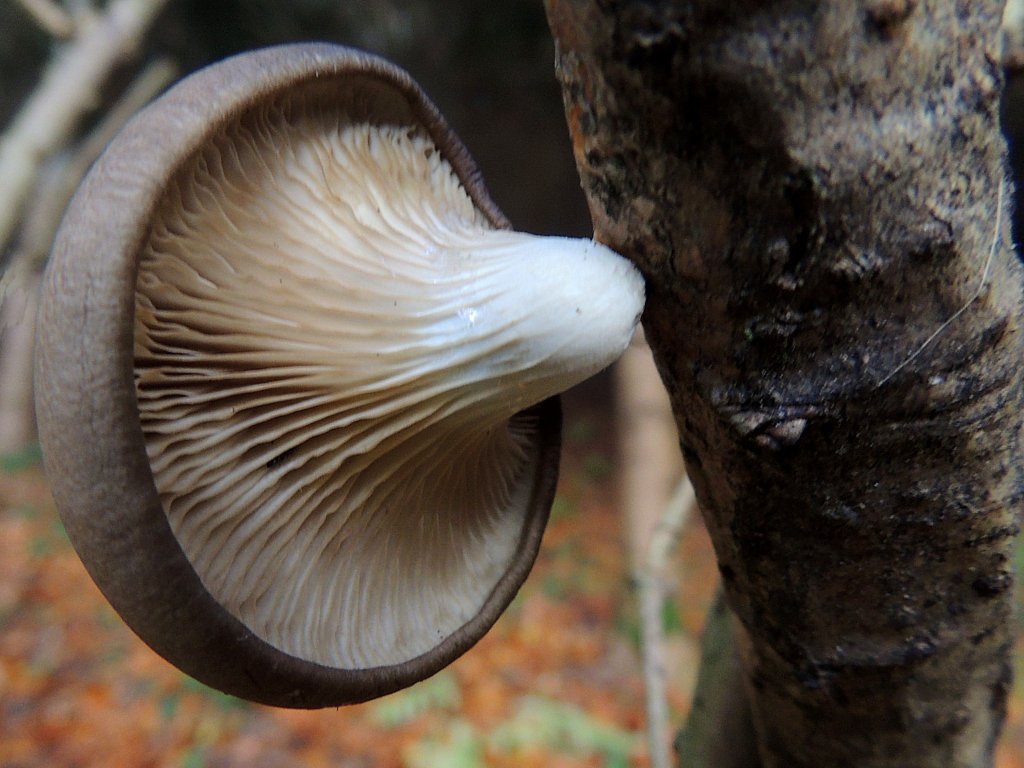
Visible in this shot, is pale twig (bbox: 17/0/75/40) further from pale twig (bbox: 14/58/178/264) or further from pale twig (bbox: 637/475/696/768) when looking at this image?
pale twig (bbox: 637/475/696/768)

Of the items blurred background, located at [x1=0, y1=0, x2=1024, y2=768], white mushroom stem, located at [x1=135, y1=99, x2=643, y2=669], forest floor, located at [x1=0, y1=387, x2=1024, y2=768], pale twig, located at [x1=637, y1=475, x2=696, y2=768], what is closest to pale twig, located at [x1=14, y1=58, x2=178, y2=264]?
blurred background, located at [x1=0, y1=0, x2=1024, y2=768]

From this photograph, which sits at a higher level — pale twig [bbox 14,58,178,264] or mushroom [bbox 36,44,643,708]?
pale twig [bbox 14,58,178,264]

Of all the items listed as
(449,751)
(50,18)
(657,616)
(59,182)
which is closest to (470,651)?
(449,751)

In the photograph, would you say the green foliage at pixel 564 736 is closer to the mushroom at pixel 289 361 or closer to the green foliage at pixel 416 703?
the green foliage at pixel 416 703

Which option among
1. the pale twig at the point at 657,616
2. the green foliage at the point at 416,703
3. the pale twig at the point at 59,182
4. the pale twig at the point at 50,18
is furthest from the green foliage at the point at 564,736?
the pale twig at the point at 50,18

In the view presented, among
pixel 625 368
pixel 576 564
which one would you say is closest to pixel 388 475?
pixel 625 368

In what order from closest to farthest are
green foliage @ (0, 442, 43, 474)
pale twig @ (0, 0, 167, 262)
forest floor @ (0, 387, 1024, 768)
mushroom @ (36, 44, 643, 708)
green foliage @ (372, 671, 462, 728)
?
mushroom @ (36, 44, 643, 708) → pale twig @ (0, 0, 167, 262) → forest floor @ (0, 387, 1024, 768) → green foliage @ (372, 671, 462, 728) → green foliage @ (0, 442, 43, 474)

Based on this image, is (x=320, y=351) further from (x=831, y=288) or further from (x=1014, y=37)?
(x=1014, y=37)
